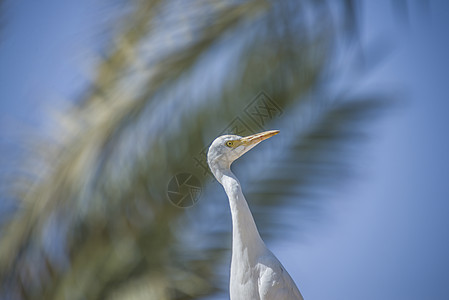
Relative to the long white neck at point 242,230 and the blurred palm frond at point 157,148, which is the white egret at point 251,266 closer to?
the long white neck at point 242,230

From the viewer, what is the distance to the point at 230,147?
5.89ft

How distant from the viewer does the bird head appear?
1774 mm

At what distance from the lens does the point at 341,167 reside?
2.27 meters

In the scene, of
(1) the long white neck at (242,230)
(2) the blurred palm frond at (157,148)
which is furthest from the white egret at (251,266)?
(2) the blurred palm frond at (157,148)

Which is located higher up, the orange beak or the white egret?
the orange beak

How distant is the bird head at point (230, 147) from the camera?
1.77 meters

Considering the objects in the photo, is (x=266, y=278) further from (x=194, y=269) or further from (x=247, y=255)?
(x=194, y=269)

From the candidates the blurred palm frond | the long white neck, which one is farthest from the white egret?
the blurred palm frond

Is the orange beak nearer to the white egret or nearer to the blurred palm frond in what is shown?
the white egret

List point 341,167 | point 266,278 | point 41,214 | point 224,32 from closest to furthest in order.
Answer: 1. point 266,278
2. point 41,214
3. point 224,32
4. point 341,167

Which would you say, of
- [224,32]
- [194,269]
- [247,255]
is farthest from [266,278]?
[224,32]

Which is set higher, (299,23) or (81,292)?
(299,23)

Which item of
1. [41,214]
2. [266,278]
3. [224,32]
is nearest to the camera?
[266,278]

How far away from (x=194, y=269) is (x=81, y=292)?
0.46 m
